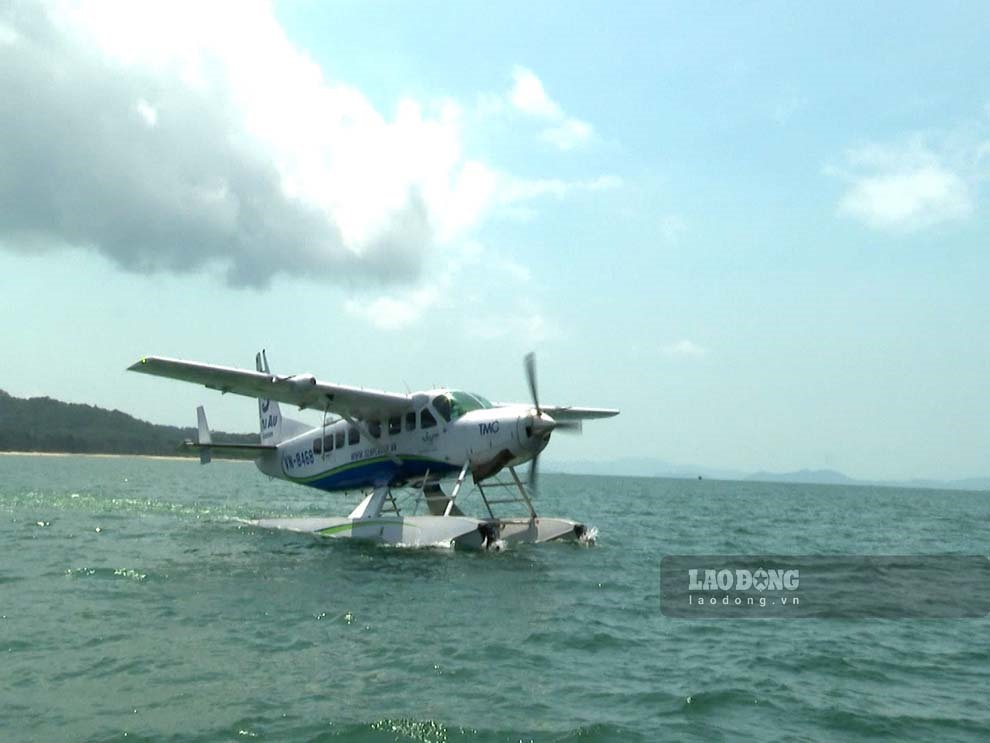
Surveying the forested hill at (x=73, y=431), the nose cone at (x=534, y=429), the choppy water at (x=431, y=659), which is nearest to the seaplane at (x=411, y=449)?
the nose cone at (x=534, y=429)

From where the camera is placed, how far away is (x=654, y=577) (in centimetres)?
1590

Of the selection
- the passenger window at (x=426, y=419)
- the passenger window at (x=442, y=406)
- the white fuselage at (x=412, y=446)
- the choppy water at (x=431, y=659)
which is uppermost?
the passenger window at (x=442, y=406)

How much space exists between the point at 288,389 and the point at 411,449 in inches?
138

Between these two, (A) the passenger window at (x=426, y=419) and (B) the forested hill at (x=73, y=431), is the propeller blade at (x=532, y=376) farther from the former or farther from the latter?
(B) the forested hill at (x=73, y=431)

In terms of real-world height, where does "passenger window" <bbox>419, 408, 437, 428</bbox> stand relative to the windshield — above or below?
below

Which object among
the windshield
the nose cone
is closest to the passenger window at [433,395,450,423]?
the windshield

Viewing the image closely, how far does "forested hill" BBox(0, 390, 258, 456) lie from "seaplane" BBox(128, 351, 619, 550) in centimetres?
15650

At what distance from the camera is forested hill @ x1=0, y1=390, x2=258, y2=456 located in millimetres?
175125

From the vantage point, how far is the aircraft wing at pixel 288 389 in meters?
18.7

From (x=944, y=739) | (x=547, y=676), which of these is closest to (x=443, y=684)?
(x=547, y=676)

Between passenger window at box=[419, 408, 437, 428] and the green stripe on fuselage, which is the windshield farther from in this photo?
the green stripe on fuselage

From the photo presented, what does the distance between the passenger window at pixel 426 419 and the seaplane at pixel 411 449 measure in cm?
2

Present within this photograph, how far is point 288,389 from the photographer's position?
20062mm

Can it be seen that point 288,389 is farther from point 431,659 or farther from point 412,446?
point 431,659
